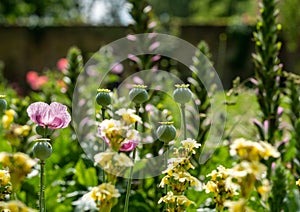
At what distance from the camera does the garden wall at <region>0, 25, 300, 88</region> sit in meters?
12.6

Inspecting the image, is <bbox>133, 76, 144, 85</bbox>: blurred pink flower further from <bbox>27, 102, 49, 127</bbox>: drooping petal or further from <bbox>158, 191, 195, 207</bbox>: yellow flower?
<bbox>158, 191, 195, 207</bbox>: yellow flower

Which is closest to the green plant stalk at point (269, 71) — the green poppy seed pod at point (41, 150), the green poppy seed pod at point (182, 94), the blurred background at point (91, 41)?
the green poppy seed pod at point (182, 94)

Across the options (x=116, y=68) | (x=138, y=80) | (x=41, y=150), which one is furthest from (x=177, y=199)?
(x=116, y=68)

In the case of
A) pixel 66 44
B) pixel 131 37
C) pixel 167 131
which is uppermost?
pixel 66 44

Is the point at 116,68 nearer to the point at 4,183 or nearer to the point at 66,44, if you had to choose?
the point at 4,183

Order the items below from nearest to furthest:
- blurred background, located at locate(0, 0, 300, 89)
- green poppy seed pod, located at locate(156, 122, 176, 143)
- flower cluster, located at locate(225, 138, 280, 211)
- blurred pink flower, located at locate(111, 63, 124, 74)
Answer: flower cluster, located at locate(225, 138, 280, 211), green poppy seed pod, located at locate(156, 122, 176, 143), blurred pink flower, located at locate(111, 63, 124, 74), blurred background, located at locate(0, 0, 300, 89)

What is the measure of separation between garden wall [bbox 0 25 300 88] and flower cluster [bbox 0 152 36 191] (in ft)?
38.7

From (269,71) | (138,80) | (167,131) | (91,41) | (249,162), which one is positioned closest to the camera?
(249,162)

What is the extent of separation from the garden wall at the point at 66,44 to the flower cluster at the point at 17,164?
38.7 ft

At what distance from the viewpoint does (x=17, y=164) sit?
31.9 inches

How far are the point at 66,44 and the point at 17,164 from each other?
12.3 m

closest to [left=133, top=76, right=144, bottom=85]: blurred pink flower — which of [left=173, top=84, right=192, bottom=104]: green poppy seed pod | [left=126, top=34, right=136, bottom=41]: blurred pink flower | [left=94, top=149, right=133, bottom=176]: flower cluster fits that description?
[left=126, top=34, right=136, bottom=41]: blurred pink flower

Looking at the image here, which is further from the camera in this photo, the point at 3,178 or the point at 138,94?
the point at 138,94

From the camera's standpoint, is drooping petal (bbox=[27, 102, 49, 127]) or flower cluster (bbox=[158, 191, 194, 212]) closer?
flower cluster (bbox=[158, 191, 194, 212])
